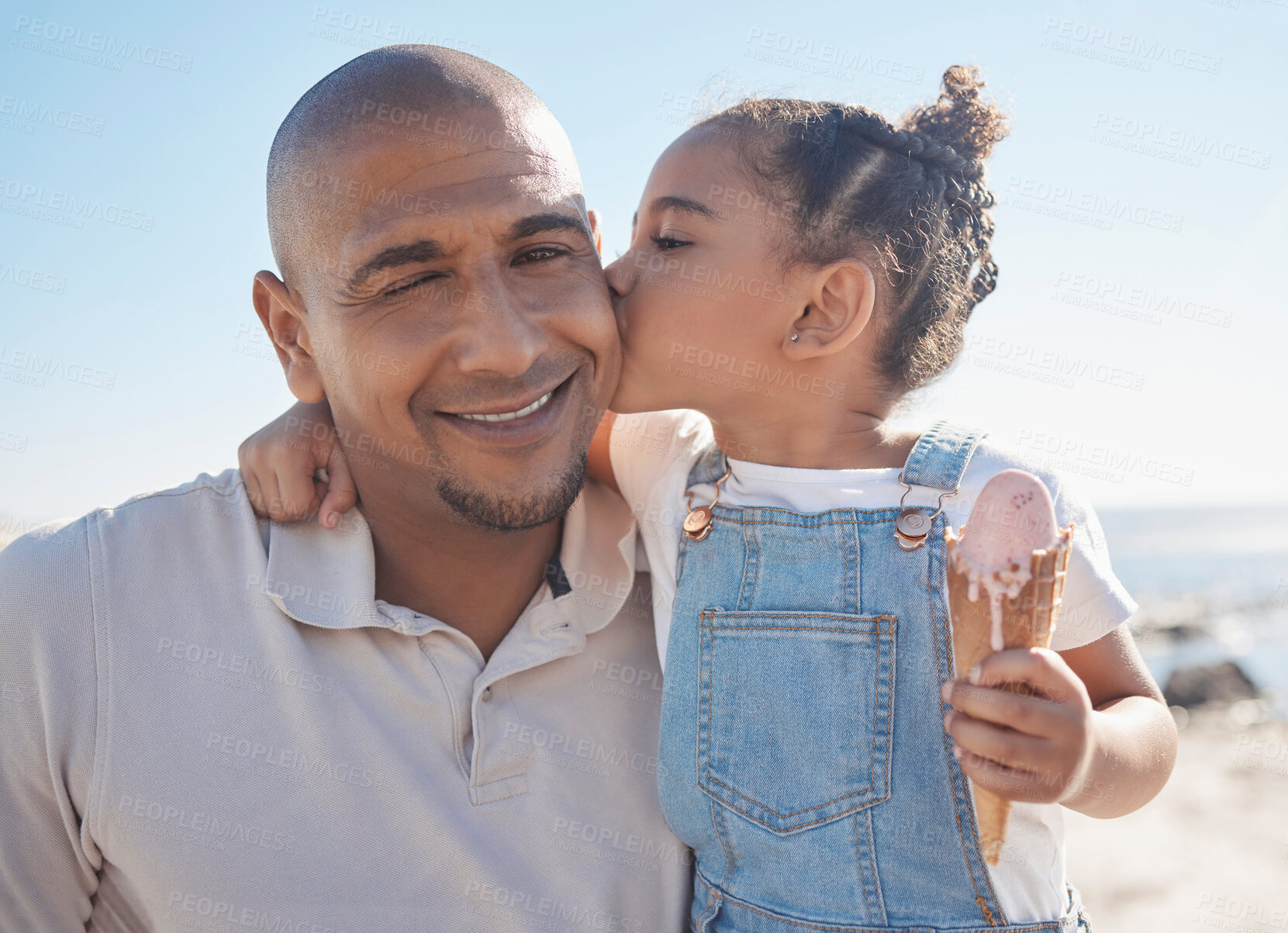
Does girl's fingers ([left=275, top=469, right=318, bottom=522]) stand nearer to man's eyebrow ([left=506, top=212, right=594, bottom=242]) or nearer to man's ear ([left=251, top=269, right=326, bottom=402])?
man's ear ([left=251, top=269, right=326, bottom=402])

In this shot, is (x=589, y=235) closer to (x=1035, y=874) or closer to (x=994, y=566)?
(x=994, y=566)

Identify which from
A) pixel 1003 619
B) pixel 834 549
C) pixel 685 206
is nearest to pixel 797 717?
pixel 834 549

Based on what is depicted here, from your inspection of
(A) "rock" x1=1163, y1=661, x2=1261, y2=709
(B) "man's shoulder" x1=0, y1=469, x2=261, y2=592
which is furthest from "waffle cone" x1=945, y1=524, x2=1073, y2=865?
(A) "rock" x1=1163, y1=661, x2=1261, y2=709

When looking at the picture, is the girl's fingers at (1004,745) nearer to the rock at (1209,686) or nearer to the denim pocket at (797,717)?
the denim pocket at (797,717)

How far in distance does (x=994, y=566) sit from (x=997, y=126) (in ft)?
6.14

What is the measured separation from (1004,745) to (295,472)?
1.94m

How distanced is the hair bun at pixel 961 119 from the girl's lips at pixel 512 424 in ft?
4.96

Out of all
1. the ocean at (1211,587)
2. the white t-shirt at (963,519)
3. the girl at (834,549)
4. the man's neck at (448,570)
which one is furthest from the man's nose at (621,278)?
the ocean at (1211,587)

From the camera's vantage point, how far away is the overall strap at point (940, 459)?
2.31 metres

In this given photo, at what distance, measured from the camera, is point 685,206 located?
2.70 metres

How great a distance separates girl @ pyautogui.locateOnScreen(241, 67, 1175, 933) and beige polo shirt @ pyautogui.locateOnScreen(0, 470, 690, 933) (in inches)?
8.0

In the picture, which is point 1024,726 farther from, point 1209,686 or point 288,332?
point 1209,686

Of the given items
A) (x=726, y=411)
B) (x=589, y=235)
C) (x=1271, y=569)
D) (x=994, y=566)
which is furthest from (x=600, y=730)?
(x=1271, y=569)

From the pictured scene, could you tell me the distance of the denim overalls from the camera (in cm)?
216
